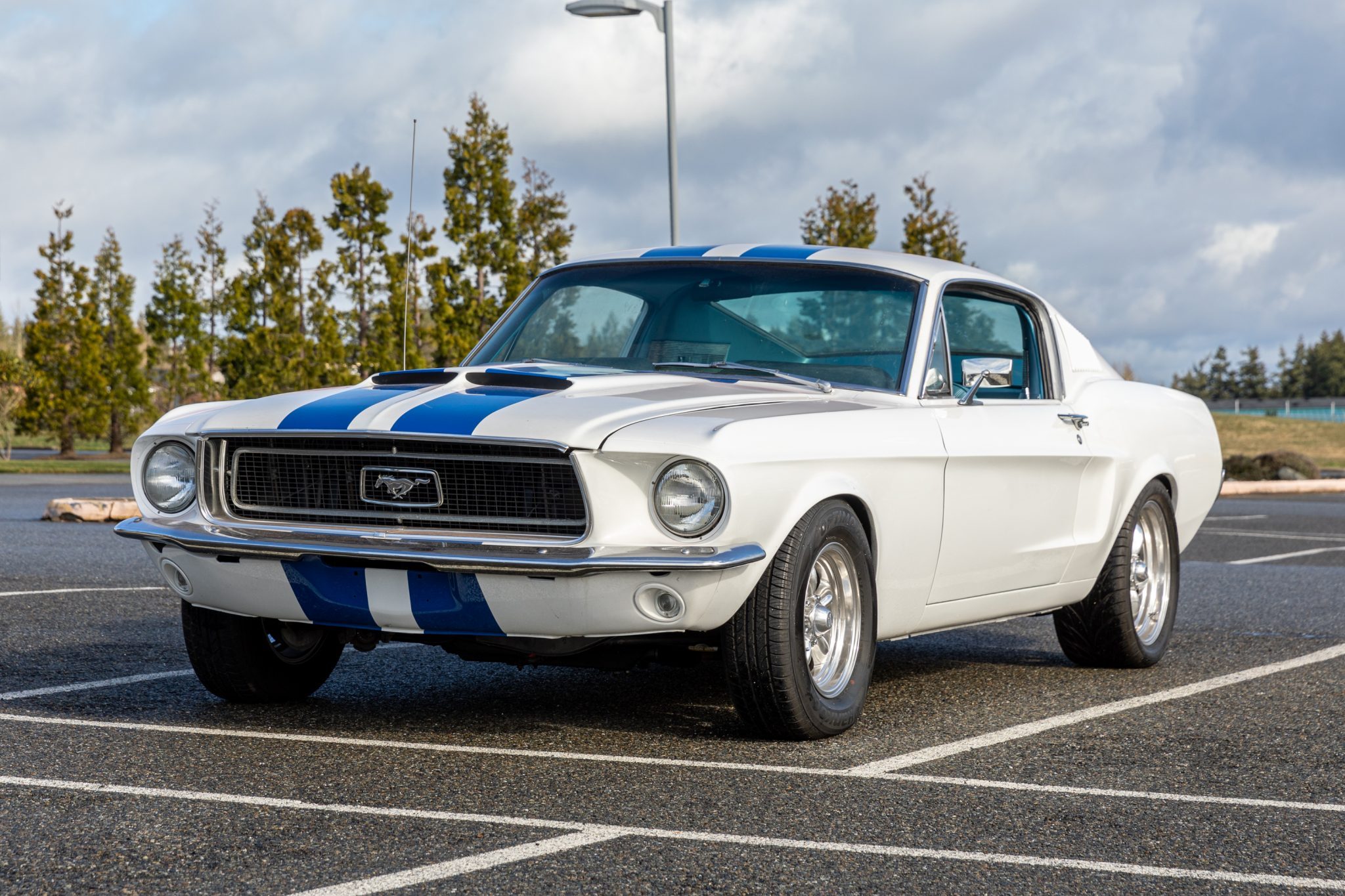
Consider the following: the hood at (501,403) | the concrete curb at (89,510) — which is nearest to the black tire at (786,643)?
the hood at (501,403)

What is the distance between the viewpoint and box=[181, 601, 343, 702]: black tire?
541 centimetres

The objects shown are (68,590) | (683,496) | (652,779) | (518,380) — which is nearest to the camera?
(652,779)

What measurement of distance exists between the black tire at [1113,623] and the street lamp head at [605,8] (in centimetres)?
1212

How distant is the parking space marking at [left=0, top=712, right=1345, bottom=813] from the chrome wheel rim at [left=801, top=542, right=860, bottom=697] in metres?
0.47

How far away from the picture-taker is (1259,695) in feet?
19.9

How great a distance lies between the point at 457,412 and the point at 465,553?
433mm

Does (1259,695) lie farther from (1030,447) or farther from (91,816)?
(91,816)

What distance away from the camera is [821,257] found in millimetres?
6191

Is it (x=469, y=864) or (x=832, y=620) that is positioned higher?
(x=832, y=620)

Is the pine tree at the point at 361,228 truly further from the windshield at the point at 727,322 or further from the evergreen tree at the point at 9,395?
the windshield at the point at 727,322

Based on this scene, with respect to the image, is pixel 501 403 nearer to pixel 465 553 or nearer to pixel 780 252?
pixel 465 553

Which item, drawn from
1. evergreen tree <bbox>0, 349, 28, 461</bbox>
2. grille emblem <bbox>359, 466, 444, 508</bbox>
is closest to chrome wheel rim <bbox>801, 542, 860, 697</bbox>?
grille emblem <bbox>359, 466, 444, 508</bbox>

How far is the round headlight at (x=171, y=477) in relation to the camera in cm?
521

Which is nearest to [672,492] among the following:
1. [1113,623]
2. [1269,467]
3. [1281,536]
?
[1113,623]
